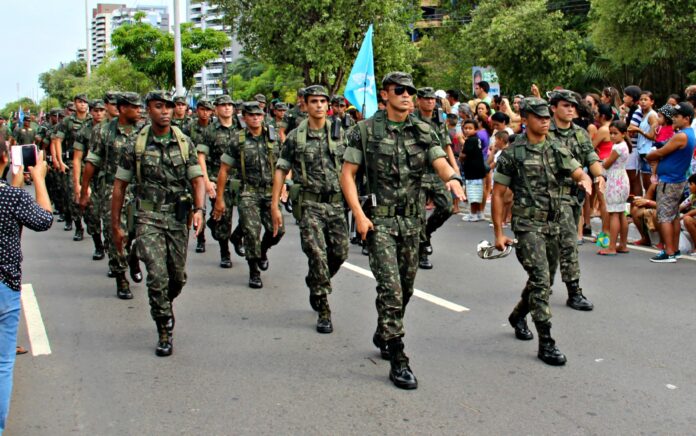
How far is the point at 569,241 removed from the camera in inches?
282

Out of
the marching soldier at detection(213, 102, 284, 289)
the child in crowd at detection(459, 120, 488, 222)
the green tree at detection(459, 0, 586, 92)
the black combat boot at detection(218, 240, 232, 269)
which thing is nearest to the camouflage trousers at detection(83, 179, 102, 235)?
the black combat boot at detection(218, 240, 232, 269)

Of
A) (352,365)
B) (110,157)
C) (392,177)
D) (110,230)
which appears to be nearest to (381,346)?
(352,365)

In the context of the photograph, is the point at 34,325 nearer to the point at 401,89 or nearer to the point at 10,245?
the point at 10,245

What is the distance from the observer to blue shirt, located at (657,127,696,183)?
381 inches

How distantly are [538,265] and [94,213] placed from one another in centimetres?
605

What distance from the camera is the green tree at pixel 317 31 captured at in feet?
96.5

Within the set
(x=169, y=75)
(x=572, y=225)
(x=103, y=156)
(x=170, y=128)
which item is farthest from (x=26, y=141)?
(x=169, y=75)

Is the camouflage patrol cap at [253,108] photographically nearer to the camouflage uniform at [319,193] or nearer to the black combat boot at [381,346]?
the camouflage uniform at [319,193]

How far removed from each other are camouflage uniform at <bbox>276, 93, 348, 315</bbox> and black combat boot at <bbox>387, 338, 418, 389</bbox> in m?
1.69

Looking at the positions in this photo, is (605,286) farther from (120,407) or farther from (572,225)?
(120,407)

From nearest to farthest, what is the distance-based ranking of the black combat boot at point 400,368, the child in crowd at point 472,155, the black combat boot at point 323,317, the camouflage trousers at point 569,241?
the black combat boot at point 400,368
the black combat boot at point 323,317
the camouflage trousers at point 569,241
the child in crowd at point 472,155

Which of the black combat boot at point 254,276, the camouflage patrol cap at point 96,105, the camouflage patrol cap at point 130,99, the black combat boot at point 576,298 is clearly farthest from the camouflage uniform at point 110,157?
the black combat boot at point 576,298

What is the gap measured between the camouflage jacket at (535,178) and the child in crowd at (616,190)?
413 cm

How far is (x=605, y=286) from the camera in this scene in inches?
326
